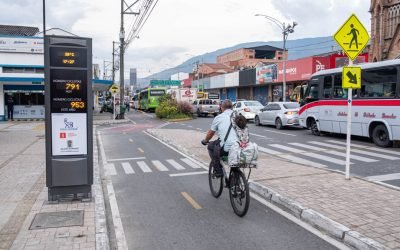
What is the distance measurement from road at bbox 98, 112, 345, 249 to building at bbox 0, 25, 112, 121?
79.6 ft

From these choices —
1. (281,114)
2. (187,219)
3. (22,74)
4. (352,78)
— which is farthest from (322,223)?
(22,74)

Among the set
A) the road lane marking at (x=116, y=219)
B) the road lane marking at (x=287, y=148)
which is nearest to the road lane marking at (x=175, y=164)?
the road lane marking at (x=116, y=219)

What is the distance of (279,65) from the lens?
133 feet

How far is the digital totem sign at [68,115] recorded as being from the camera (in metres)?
6.91

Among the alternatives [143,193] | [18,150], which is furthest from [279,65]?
[143,193]

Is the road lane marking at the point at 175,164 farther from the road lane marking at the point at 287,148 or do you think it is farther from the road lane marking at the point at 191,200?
the road lane marking at the point at 287,148

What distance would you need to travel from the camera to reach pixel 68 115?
7117 millimetres

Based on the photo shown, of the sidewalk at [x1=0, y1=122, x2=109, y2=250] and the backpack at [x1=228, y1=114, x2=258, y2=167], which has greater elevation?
the backpack at [x1=228, y1=114, x2=258, y2=167]

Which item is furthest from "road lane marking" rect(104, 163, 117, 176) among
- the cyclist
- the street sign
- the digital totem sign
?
the street sign

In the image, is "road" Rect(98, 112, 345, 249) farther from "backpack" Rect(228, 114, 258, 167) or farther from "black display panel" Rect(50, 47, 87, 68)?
"black display panel" Rect(50, 47, 87, 68)

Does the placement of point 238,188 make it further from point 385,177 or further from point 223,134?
point 385,177

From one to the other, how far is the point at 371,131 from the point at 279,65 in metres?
26.3

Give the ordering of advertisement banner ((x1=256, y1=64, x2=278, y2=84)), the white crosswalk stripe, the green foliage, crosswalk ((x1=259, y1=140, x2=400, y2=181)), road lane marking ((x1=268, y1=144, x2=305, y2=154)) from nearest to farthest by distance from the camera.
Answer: crosswalk ((x1=259, y1=140, x2=400, y2=181)) → the white crosswalk stripe → road lane marking ((x1=268, y1=144, x2=305, y2=154)) → the green foliage → advertisement banner ((x1=256, y1=64, x2=278, y2=84))

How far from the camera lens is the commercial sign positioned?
31797mm
